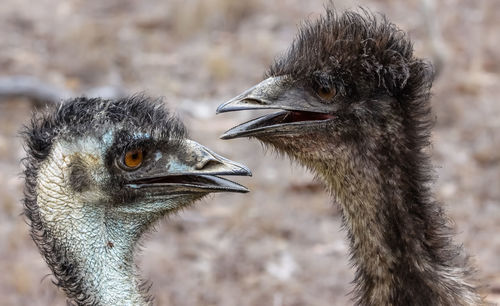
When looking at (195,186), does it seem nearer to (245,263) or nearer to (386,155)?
(386,155)

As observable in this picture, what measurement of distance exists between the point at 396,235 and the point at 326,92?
0.69m

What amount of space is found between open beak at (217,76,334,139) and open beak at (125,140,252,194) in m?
0.15

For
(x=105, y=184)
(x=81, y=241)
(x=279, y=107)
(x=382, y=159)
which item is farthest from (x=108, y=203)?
(x=382, y=159)

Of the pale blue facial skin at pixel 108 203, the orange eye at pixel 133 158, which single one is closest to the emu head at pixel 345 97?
the pale blue facial skin at pixel 108 203

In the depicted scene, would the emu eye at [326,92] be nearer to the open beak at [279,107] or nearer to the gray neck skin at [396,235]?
the open beak at [279,107]

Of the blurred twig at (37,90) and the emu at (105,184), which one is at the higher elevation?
the blurred twig at (37,90)

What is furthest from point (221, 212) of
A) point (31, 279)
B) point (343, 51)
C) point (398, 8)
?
point (398, 8)

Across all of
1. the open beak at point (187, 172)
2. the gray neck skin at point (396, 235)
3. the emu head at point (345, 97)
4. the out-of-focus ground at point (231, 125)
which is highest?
the out-of-focus ground at point (231, 125)

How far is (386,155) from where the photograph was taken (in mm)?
4129

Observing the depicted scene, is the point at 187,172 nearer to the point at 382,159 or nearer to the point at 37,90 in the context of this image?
the point at 382,159

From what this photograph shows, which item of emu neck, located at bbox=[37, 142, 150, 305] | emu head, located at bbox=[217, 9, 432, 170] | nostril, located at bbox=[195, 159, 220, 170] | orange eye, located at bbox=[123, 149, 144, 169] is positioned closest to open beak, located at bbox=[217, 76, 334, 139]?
emu head, located at bbox=[217, 9, 432, 170]

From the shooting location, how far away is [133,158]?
4.05 meters

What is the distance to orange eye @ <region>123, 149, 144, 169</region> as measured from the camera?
4.02 metres

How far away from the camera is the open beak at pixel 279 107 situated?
13.7 ft
